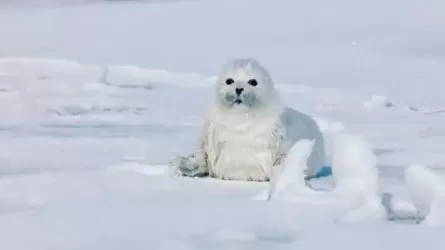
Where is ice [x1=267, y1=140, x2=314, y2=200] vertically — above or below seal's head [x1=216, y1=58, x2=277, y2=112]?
below

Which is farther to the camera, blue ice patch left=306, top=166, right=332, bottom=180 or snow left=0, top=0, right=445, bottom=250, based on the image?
blue ice patch left=306, top=166, right=332, bottom=180

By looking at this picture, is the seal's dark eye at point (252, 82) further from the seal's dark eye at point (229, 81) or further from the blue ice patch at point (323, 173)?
the blue ice patch at point (323, 173)

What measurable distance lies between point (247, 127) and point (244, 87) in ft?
0.36

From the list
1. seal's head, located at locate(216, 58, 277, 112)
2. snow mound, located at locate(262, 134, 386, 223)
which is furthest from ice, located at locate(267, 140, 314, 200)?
seal's head, located at locate(216, 58, 277, 112)

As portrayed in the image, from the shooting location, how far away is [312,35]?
412 centimetres

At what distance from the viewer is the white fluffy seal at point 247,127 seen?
2.29m

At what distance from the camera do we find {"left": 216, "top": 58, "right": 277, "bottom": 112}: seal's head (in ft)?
7.48

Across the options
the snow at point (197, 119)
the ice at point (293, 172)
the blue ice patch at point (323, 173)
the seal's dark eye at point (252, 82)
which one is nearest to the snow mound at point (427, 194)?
the snow at point (197, 119)

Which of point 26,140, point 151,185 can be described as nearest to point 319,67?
point 26,140

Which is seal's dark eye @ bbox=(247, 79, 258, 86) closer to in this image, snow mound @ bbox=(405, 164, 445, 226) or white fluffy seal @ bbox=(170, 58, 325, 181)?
white fluffy seal @ bbox=(170, 58, 325, 181)

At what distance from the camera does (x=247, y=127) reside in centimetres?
230

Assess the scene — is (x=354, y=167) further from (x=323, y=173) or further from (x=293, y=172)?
(x=323, y=173)

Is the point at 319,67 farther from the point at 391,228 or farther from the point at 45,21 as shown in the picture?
the point at 391,228

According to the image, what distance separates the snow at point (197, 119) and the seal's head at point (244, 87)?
0.71 feet
